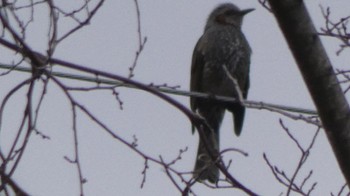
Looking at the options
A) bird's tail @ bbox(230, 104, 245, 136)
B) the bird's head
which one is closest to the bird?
bird's tail @ bbox(230, 104, 245, 136)

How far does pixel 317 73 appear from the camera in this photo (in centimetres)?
291

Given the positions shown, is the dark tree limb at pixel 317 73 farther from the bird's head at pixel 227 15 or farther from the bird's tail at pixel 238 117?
the bird's head at pixel 227 15

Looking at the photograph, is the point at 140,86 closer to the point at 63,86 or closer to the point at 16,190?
the point at 63,86

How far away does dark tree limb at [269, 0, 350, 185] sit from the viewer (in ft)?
9.55

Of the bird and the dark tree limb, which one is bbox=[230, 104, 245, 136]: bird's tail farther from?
the dark tree limb

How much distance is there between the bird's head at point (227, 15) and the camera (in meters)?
8.95

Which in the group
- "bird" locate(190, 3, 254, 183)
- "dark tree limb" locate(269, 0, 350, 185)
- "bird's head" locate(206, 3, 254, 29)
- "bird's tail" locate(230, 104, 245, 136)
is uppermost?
"bird's head" locate(206, 3, 254, 29)

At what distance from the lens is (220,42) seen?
8.36 metres

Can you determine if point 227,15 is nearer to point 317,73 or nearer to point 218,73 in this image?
point 218,73

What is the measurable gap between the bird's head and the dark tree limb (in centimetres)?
597

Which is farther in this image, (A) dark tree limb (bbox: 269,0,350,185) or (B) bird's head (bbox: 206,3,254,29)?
(B) bird's head (bbox: 206,3,254,29)

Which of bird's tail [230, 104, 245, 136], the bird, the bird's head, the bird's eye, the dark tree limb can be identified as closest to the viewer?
the dark tree limb

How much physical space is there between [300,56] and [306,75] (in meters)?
0.07

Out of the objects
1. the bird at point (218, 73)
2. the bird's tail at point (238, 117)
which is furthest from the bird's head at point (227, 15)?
the bird's tail at point (238, 117)
